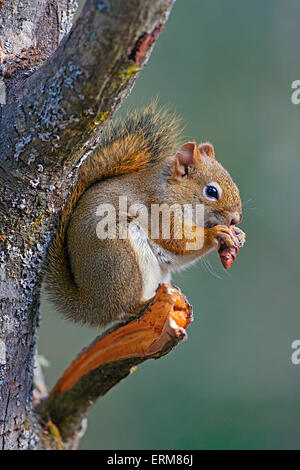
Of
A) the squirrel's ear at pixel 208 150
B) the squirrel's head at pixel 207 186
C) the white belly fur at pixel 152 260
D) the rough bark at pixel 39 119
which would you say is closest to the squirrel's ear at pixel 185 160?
the squirrel's head at pixel 207 186

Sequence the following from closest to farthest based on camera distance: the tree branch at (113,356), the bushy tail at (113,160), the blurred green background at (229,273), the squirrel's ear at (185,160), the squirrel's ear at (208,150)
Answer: the tree branch at (113,356), the bushy tail at (113,160), the squirrel's ear at (185,160), the squirrel's ear at (208,150), the blurred green background at (229,273)

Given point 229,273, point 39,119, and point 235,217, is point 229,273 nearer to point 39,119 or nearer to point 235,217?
point 235,217

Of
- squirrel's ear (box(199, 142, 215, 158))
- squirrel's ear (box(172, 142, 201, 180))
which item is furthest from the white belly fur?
squirrel's ear (box(199, 142, 215, 158))

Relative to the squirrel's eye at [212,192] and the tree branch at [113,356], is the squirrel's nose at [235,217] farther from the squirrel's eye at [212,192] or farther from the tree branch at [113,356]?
the tree branch at [113,356]

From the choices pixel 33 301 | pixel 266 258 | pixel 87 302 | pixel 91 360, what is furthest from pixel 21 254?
pixel 266 258

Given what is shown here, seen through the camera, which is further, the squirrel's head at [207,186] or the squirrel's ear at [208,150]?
the squirrel's ear at [208,150]

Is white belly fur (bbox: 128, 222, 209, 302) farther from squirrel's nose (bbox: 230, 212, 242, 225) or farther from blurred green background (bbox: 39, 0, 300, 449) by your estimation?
blurred green background (bbox: 39, 0, 300, 449)
